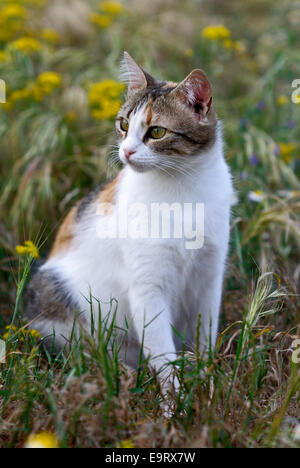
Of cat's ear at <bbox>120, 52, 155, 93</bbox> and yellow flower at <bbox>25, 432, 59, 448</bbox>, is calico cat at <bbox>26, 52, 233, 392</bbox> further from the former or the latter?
yellow flower at <bbox>25, 432, 59, 448</bbox>

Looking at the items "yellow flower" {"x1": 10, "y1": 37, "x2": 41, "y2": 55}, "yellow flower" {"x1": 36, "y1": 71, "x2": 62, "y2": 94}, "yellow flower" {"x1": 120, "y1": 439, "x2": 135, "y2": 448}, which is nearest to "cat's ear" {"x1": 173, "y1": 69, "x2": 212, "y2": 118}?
"yellow flower" {"x1": 120, "y1": 439, "x2": 135, "y2": 448}

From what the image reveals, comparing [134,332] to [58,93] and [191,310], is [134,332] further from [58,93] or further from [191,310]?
[58,93]

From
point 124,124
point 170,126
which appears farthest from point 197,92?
point 124,124

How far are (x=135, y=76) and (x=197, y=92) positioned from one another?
1.42 feet

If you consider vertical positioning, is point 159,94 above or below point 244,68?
below

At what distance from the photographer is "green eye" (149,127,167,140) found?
2.45 metres

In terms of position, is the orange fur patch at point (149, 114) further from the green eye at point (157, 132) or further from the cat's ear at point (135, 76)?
the cat's ear at point (135, 76)

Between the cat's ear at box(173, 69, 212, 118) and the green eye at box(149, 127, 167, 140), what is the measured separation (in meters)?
0.19

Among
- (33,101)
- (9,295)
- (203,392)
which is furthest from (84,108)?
(203,392)

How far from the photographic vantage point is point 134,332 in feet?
9.40

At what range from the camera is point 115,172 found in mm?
3607

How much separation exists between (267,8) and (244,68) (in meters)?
1.92

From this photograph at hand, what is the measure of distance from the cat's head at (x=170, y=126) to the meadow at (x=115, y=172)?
65 centimetres

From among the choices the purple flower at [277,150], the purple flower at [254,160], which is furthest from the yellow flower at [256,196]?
the purple flower at [277,150]
